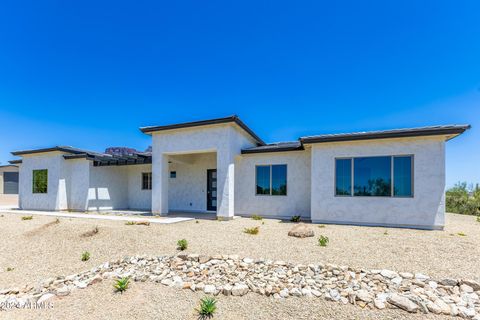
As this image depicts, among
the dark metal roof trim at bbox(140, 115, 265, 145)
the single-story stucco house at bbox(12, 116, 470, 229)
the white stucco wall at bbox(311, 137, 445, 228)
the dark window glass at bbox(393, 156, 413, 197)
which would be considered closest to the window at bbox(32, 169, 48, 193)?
the single-story stucco house at bbox(12, 116, 470, 229)

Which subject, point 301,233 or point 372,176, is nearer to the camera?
point 301,233

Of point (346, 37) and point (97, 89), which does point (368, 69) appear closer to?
point (346, 37)

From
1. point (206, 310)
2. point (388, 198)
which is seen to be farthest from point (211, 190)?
point (206, 310)

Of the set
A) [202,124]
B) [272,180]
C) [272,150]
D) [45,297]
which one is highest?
[202,124]

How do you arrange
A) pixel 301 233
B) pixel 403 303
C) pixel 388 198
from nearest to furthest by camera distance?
pixel 403 303, pixel 301 233, pixel 388 198

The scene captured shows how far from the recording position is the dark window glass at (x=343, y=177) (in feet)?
30.8

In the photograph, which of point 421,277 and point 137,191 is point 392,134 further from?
point 137,191

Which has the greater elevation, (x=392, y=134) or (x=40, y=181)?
(x=392, y=134)

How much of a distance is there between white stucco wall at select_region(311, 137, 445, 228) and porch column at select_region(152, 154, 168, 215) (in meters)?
7.59

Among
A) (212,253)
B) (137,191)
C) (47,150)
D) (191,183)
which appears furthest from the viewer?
(137,191)

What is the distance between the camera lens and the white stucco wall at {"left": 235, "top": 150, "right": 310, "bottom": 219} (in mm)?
10961

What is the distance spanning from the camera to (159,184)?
39.3 feet

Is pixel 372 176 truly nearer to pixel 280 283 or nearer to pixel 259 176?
pixel 259 176

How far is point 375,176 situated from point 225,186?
253 inches
